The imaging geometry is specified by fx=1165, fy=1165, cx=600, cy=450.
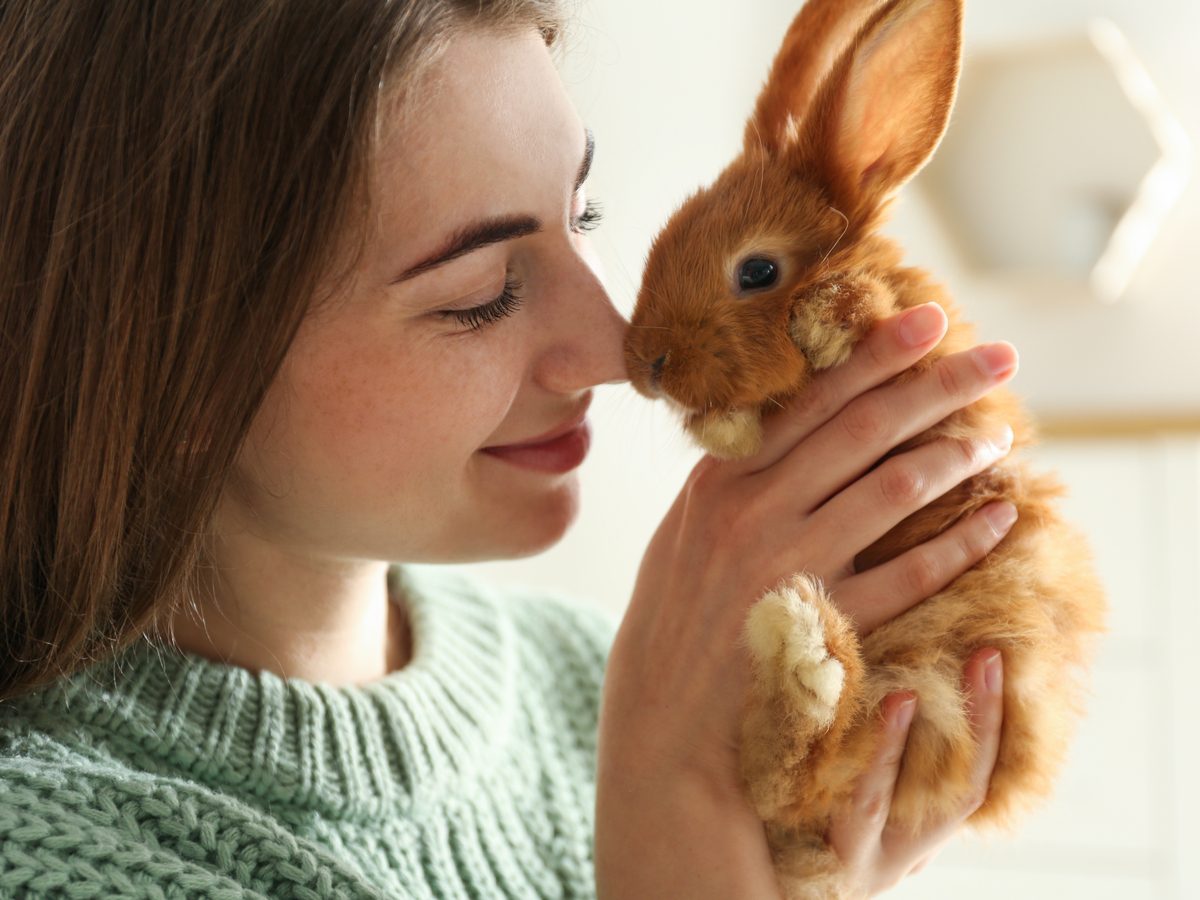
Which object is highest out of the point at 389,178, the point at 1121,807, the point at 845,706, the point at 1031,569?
the point at 389,178

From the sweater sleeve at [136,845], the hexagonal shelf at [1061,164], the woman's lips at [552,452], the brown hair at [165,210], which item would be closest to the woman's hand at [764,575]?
the woman's lips at [552,452]

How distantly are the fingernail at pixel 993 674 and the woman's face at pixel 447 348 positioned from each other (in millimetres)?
390

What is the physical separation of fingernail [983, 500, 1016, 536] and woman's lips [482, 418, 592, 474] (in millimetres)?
374

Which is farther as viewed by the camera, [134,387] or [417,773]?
[417,773]

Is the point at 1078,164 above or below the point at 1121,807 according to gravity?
above

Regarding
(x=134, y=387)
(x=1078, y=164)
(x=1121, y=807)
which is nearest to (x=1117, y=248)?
(x=1078, y=164)

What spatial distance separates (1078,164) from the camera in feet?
5.69

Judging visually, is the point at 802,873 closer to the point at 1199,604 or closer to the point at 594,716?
the point at 594,716

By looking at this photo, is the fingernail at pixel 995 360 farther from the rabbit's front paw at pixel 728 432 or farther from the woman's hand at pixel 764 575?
the rabbit's front paw at pixel 728 432

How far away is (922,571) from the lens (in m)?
0.93

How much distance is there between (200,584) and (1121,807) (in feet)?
4.64

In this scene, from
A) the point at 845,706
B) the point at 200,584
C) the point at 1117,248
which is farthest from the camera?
the point at 1117,248

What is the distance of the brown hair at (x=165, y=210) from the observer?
2.94 ft

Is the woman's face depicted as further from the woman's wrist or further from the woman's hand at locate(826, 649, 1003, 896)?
the woman's hand at locate(826, 649, 1003, 896)
